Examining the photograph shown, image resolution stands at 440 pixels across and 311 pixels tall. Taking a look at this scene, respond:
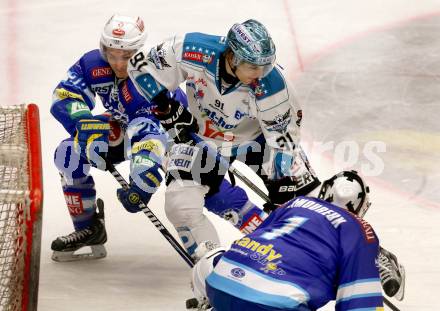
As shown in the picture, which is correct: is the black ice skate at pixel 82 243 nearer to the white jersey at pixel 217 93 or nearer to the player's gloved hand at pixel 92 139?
the player's gloved hand at pixel 92 139

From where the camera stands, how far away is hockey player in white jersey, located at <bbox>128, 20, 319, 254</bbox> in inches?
200

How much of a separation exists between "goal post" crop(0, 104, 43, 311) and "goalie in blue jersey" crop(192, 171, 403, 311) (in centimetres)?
69

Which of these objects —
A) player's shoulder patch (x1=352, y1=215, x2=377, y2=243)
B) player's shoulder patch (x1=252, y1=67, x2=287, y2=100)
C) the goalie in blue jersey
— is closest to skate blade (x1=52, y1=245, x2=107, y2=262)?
player's shoulder patch (x1=252, y1=67, x2=287, y2=100)

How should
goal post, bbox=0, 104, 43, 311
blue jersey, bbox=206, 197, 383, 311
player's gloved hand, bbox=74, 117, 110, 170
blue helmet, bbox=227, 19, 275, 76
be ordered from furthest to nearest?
player's gloved hand, bbox=74, 117, 110, 170, blue helmet, bbox=227, 19, 275, 76, goal post, bbox=0, 104, 43, 311, blue jersey, bbox=206, 197, 383, 311

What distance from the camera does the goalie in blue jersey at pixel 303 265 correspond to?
375cm

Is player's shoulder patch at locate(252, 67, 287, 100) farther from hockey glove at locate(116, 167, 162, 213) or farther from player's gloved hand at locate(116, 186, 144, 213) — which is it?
player's gloved hand at locate(116, 186, 144, 213)

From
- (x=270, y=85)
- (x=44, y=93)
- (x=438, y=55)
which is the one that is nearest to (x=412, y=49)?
(x=438, y=55)

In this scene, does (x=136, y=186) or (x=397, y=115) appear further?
(x=397, y=115)

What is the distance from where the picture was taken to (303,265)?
3.79 meters

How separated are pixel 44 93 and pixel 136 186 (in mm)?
2254

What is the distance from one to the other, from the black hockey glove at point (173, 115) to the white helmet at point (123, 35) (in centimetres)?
39

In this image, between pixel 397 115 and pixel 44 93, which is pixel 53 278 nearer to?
pixel 44 93

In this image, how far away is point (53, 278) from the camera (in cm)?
548

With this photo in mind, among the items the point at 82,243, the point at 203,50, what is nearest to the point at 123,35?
the point at 203,50
